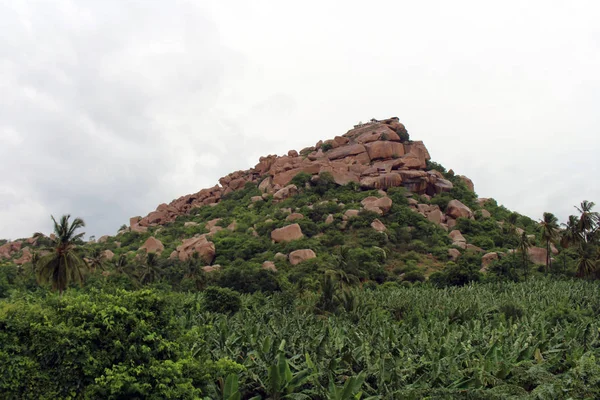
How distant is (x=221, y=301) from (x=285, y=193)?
45486 mm

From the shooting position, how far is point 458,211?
Answer: 63469 millimetres

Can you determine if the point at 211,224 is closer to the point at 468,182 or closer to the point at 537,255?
the point at 537,255

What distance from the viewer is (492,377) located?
1241cm

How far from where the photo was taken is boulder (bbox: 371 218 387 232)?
5594 centimetres

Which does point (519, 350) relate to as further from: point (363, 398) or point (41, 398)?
point (41, 398)

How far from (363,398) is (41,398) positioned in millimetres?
6980

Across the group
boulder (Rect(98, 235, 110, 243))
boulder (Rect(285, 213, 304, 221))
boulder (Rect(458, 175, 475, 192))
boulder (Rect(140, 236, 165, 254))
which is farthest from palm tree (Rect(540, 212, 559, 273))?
boulder (Rect(98, 235, 110, 243))

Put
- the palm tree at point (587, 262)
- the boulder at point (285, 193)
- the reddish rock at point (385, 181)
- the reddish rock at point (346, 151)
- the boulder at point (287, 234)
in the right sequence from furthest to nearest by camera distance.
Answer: the reddish rock at point (346, 151) < the boulder at point (285, 193) < the reddish rock at point (385, 181) < the boulder at point (287, 234) < the palm tree at point (587, 262)

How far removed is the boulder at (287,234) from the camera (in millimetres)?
55000

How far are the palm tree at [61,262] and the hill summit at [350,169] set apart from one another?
147 ft

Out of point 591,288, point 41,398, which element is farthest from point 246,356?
point 591,288

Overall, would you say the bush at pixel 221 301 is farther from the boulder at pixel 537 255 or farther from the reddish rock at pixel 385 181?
the reddish rock at pixel 385 181

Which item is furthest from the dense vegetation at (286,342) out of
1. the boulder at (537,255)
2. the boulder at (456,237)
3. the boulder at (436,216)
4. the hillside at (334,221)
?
the boulder at (436,216)

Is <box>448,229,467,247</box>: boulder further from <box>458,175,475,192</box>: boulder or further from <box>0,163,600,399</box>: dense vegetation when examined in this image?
<box>458,175,475,192</box>: boulder
